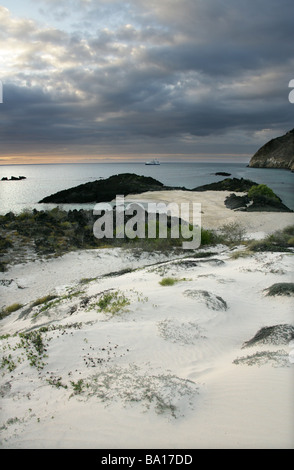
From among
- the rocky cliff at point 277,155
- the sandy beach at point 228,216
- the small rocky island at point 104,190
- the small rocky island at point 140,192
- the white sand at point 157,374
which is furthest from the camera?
the rocky cliff at point 277,155

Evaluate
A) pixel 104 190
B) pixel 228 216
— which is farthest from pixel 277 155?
pixel 228 216

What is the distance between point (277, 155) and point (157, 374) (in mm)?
110664

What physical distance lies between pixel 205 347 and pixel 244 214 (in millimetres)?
28766

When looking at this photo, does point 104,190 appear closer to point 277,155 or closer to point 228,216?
point 228,216

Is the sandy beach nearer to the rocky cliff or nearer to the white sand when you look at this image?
the white sand

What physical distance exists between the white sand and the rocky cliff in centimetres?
6753

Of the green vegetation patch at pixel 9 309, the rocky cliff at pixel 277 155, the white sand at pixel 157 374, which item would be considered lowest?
the green vegetation patch at pixel 9 309

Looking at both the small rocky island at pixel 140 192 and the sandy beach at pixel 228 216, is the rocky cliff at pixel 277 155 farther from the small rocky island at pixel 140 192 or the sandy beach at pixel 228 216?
the sandy beach at pixel 228 216

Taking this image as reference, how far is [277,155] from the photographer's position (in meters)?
104

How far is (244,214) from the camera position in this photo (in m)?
34.6

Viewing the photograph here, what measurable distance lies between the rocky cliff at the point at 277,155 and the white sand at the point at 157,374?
67.5 m

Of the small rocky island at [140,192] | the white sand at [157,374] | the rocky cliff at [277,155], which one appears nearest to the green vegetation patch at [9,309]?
the white sand at [157,374]

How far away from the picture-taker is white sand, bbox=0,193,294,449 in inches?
180

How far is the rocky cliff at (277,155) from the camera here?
266ft
